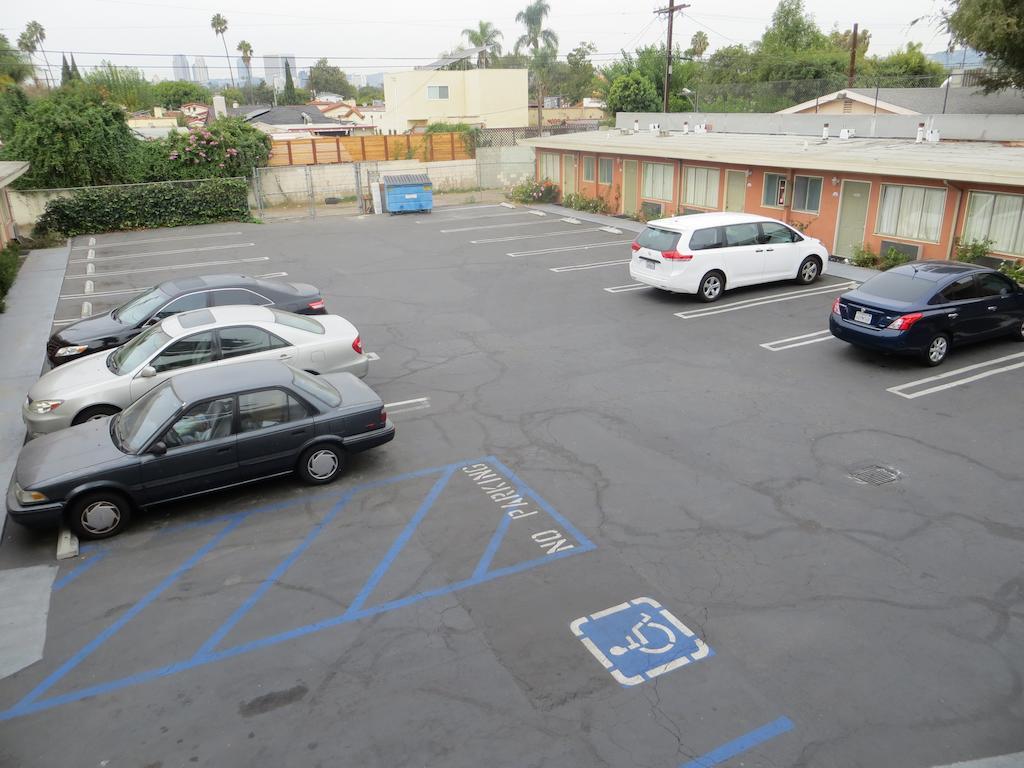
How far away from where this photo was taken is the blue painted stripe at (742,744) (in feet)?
16.8

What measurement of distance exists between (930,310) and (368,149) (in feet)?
109

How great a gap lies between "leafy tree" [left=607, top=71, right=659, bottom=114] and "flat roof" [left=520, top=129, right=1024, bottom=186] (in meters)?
Result: 23.0

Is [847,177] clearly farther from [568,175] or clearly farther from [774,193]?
[568,175]

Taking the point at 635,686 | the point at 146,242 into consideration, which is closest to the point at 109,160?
the point at 146,242

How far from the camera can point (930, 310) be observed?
1199cm

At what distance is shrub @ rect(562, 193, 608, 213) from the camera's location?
3041 centimetres

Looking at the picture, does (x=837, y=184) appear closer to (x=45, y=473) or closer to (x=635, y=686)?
(x=635, y=686)

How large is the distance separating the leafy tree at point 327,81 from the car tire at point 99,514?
496 feet

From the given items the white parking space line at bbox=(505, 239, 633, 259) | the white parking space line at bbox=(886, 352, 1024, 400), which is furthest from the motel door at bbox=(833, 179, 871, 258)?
the white parking space line at bbox=(886, 352, 1024, 400)

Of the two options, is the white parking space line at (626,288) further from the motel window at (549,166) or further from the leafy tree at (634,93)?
the leafy tree at (634,93)

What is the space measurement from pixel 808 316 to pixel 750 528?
28.8ft

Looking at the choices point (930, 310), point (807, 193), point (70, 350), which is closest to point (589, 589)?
point (930, 310)

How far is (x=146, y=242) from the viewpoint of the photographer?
26906 mm

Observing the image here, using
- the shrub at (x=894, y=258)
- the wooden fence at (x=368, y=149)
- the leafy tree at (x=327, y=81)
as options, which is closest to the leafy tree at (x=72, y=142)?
the wooden fence at (x=368, y=149)
